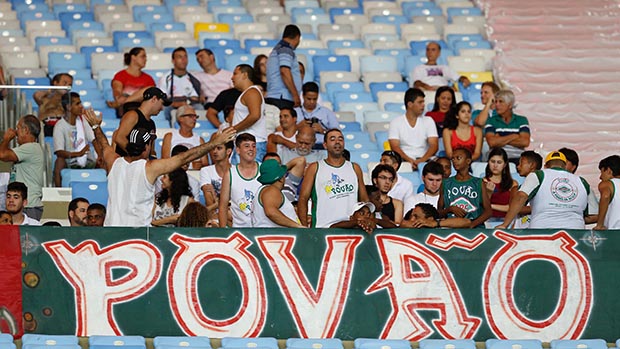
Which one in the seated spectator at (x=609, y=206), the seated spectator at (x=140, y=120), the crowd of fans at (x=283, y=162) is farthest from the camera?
the seated spectator at (x=609, y=206)

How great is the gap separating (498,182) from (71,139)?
3795mm

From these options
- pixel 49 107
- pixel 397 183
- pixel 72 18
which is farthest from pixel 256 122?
pixel 72 18

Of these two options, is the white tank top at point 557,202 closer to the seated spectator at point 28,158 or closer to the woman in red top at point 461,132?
the woman in red top at point 461,132

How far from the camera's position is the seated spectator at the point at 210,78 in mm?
15250

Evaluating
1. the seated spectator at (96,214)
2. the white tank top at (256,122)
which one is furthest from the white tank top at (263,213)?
the white tank top at (256,122)

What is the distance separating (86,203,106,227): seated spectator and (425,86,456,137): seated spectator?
13.1ft

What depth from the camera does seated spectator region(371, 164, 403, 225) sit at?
12141 mm

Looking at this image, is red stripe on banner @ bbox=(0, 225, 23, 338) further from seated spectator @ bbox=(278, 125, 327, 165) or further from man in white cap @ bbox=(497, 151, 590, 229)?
seated spectator @ bbox=(278, 125, 327, 165)

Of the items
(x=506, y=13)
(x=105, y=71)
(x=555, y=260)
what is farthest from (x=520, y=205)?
(x=506, y=13)

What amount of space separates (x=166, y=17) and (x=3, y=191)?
550 centimetres

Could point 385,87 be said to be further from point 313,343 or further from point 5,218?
point 313,343

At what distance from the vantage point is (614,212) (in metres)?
11.6

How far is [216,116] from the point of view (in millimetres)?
14672

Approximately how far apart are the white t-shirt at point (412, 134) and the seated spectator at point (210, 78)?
2000 mm
